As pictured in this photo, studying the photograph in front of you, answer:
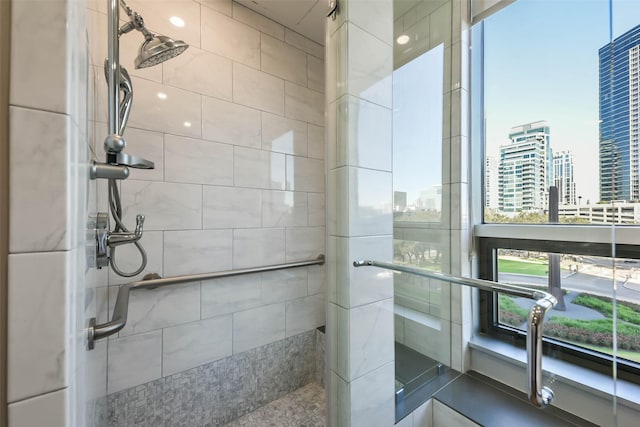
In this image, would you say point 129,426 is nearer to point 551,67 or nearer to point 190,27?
point 190,27

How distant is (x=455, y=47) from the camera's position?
3.76 ft

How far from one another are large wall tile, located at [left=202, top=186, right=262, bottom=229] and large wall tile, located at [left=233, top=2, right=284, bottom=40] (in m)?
0.90

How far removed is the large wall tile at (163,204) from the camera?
1007 millimetres

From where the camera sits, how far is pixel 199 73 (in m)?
1.17

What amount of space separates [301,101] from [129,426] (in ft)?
5.80

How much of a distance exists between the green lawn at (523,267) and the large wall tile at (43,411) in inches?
54.8

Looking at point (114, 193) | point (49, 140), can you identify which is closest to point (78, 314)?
point (49, 140)

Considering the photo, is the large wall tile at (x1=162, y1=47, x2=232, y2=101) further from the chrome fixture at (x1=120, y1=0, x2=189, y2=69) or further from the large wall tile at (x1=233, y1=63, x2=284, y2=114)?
the chrome fixture at (x1=120, y1=0, x2=189, y2=69)

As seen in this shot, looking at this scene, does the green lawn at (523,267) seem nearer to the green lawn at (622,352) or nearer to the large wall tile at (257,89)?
the green lawn at (622,352)

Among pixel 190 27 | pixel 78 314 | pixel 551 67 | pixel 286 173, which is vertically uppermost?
pixel 190 27

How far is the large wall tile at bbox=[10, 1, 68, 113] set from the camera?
0.31m

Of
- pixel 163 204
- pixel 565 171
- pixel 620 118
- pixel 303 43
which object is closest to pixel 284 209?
pixel 163 204

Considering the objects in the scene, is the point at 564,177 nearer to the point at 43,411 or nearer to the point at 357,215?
the point at 357,215

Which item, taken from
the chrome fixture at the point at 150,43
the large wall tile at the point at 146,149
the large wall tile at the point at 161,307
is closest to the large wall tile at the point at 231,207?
the large wall tile at the point at 146,149
